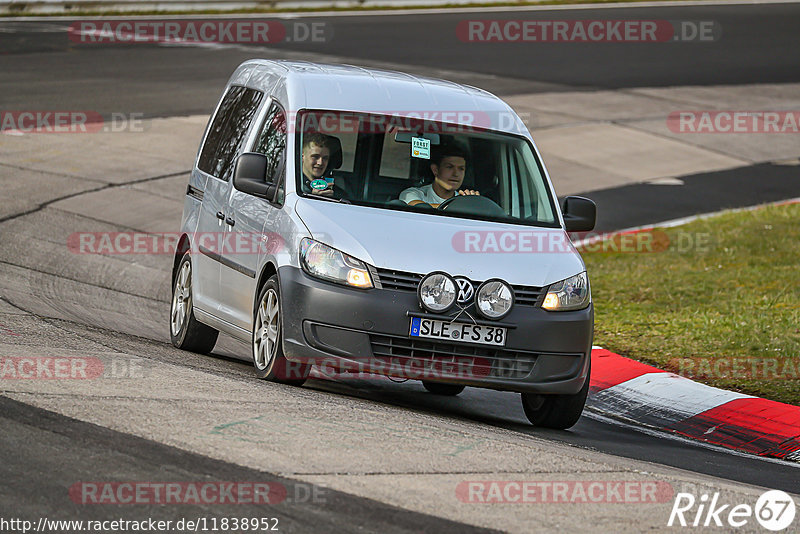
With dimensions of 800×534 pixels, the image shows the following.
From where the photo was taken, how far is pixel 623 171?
65.0 ft

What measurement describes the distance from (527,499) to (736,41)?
29.6 meters

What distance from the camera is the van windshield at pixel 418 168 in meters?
8.29

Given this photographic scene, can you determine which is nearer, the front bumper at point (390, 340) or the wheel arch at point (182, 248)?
the front bumper at point (390, 340)

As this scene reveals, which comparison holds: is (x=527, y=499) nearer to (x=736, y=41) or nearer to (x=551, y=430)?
(x=551, y=430)

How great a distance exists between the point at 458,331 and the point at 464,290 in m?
0.24

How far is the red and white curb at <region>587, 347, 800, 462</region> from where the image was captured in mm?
8570

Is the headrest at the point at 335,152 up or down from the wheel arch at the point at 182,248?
up

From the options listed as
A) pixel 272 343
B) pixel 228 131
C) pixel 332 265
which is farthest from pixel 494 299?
pixel 228 131

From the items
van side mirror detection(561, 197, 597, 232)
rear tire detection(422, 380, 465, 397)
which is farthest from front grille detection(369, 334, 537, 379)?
rear tire detection(422, 380, 465, 397)

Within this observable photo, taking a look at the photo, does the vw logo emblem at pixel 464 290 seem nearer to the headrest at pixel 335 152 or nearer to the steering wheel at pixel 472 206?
the steering wheel at pixel 472 206

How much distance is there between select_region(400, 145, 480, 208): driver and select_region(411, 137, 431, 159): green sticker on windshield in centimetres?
5

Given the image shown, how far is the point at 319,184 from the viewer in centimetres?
819

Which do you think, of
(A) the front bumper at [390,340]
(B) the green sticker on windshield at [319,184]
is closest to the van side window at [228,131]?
(B) the green sticker on windshield at [319,184]

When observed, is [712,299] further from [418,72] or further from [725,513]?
[418,72]
